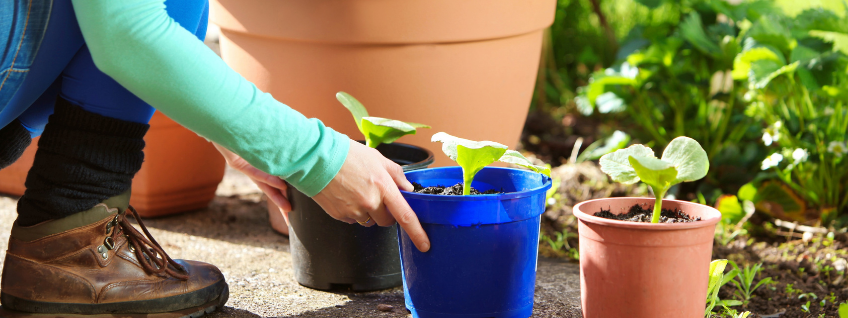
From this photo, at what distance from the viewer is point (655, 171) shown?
0.91 metres

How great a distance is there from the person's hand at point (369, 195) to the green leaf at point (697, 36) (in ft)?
3.64

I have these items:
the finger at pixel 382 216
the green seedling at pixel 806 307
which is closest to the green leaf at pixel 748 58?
the green seedling at pixel 806 307

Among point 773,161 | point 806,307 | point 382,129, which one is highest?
point 382,129

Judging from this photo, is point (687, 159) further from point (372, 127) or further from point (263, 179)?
point (263, 179)

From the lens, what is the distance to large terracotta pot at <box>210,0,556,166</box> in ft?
4.55

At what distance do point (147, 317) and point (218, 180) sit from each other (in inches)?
31.0

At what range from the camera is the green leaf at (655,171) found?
885 mm

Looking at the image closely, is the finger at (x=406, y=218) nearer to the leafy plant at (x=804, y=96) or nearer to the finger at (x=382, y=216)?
the finger at (x=382, y=216)

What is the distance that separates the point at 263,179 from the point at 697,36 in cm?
122

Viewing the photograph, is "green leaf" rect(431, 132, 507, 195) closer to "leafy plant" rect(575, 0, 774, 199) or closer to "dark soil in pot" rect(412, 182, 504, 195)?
"dark soil in pot" rect(412, 182, 504, 195)

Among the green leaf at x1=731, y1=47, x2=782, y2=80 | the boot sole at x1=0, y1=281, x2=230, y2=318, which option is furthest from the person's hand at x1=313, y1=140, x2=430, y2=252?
the green leaf at x1=731, y1=47, x2=782, y2=80

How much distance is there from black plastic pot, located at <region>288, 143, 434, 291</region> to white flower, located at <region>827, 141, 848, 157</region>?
95 cm

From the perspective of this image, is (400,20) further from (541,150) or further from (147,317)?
(541,150)

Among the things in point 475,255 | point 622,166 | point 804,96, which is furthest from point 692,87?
point 475,255
